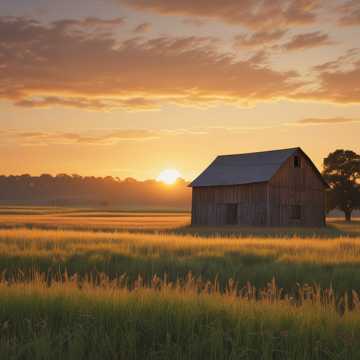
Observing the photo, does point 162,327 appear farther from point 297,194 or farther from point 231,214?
point 297,194

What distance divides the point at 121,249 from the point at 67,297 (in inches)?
439

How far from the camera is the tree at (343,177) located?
6944 cm

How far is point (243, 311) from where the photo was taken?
861 cm

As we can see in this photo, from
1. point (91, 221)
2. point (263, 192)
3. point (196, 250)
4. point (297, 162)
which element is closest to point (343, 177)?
point (297, 162)

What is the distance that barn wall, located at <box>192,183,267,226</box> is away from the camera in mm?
51312

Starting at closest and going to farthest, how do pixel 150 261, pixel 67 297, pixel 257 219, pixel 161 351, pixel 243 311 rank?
1. pixel 161 351
2. pixel 243 311
3. pixel 67 297
4. pixel 150 261
5. pixel 257 219

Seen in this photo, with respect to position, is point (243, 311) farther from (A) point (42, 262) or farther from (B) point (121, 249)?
A: (B) point (121, 249)

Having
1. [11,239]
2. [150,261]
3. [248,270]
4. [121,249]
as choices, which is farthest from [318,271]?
[11,239]

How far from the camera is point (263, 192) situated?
168 feet

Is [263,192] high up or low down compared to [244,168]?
down

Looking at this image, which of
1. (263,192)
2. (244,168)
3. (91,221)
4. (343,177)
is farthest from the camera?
(343,177)

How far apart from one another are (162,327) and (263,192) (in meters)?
43.9

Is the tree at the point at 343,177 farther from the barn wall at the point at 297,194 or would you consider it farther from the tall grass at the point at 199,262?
the tall grass at the point at 199,262

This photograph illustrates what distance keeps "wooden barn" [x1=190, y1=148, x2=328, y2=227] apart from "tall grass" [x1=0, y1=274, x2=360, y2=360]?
42425mm
